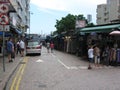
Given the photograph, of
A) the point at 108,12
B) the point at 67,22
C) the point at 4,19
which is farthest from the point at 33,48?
the point at 108,12

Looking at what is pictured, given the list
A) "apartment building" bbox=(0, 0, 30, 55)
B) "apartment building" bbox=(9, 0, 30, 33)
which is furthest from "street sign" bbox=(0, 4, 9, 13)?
"apartment building" bbox=(9, 0, 30, 33)

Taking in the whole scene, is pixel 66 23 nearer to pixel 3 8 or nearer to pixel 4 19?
pixel 4 19

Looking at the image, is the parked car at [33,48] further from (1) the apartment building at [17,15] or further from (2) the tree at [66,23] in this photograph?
(2) the tree at [66,23]

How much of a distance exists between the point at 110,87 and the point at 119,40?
15228 millimetres

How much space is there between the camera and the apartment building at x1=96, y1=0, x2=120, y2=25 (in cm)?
12362

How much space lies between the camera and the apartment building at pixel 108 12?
124m

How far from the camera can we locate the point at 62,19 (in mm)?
99250

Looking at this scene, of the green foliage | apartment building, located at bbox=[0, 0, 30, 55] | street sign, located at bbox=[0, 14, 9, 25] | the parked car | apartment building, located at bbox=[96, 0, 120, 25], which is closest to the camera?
street sign, located at bbox=[0, 14, 9, 25]

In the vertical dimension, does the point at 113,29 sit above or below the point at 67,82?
above

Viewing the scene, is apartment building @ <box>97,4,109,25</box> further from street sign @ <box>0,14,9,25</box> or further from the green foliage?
street sign @ <box>0,14,9,25</box>

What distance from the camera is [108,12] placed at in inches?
5285

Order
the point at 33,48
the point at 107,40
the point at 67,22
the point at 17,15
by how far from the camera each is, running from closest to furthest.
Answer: the point at 107,40
the point at 33,48
the point at 17,15
the point at 67,22

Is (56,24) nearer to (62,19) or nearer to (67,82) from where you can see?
(62,19)

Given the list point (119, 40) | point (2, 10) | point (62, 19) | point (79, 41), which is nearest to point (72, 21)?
point (62, 19)
